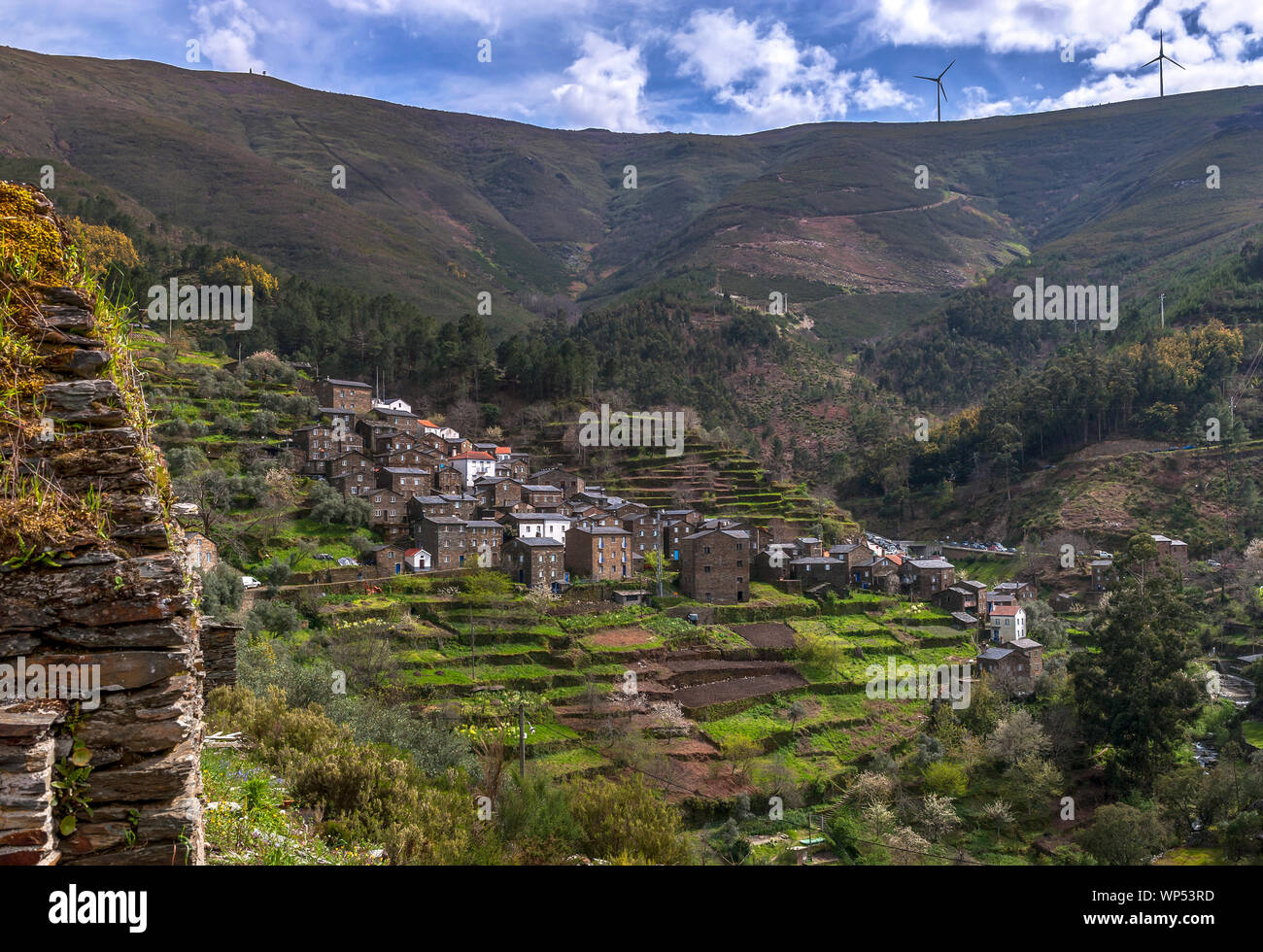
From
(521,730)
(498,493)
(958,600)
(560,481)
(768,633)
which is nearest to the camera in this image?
(521,730)

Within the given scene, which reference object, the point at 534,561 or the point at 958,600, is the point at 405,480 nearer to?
the point at 534,561

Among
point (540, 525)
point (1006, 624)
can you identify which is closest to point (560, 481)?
point (540, 525)

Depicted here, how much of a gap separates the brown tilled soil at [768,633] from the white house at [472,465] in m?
19.5

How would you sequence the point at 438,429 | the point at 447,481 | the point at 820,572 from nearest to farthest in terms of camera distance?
the point at 820,572 < the point at 447,481 < the point at 438,429

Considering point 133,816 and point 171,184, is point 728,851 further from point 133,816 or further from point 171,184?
point 171,184

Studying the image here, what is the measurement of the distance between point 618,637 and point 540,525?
31.0 feet

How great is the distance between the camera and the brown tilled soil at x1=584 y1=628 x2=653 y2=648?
33188 mm

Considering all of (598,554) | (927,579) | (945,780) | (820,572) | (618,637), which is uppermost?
(598,554)

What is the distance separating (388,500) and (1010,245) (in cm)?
17437

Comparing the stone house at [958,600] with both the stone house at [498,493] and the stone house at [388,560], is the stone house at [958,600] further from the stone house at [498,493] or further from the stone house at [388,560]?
the stone house at [388,560]

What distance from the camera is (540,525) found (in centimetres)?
4141

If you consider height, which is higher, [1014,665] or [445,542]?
[445,542]

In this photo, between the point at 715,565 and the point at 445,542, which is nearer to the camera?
the point at 445,542

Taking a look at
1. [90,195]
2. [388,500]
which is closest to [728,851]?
[388,500]
